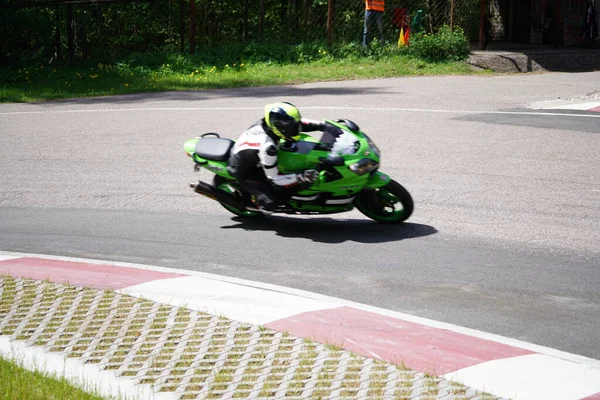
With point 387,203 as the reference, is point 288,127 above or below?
above

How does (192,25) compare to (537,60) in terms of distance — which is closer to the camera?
(537,60)

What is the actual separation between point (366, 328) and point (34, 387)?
2277 millimetres

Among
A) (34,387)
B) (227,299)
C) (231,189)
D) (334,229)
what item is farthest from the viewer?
(231,189)

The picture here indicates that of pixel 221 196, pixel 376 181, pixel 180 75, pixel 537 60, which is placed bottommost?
pixel 180 75

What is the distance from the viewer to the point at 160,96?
19.9m

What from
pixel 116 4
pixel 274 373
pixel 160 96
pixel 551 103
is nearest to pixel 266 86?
pixel 160 96

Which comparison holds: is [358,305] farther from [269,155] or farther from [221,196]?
[221,196]

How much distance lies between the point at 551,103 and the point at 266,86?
273 inches

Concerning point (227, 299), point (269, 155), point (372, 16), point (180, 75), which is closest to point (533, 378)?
point (227, 299)

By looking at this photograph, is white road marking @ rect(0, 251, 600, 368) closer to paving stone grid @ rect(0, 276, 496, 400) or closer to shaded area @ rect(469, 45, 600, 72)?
paving stone grid @ rect(0, 276, 496, 400)

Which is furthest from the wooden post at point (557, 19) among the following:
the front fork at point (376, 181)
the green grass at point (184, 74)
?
the front fork at point (376, 181)

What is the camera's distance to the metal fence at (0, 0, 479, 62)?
83.4 feet

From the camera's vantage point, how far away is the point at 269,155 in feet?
29.4

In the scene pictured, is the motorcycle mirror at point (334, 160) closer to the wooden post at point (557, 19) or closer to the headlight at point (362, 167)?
the headlight at point (362, 167)
